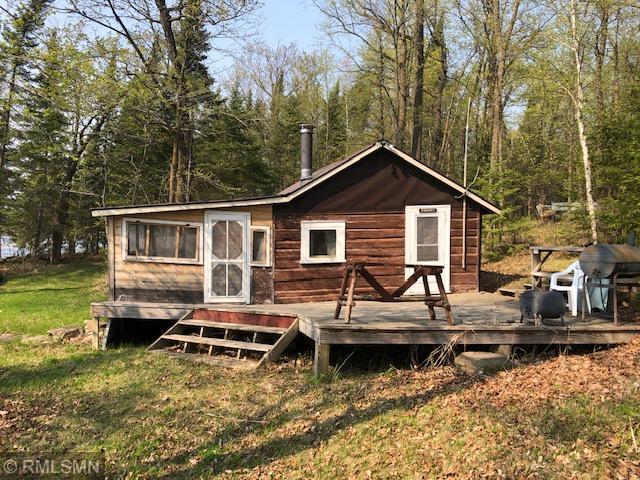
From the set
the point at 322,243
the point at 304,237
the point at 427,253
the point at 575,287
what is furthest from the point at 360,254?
the point at 575,287

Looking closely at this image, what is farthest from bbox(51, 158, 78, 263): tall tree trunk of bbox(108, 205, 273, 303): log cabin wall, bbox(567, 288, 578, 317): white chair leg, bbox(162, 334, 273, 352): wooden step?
bbox(567, 288, 578, 317): white chair leg

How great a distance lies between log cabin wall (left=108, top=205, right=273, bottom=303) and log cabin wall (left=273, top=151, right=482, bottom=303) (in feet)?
4.14

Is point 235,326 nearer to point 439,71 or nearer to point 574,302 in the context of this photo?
point 574,302

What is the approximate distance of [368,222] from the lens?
11.9 m

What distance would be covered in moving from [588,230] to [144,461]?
15.8 metres

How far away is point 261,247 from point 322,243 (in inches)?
56.7

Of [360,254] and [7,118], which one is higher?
[7,118]

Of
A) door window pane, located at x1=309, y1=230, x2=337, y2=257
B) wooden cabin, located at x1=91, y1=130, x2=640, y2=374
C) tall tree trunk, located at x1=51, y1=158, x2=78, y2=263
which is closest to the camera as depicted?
wooden cabin, located at x1=91, y1=130, x2=640, y2=374

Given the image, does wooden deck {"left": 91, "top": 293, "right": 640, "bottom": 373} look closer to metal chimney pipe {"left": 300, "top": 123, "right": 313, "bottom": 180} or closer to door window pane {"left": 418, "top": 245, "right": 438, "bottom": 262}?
door window pane {"left": 418, "top": 245, "right": 438, "bottom": 262}

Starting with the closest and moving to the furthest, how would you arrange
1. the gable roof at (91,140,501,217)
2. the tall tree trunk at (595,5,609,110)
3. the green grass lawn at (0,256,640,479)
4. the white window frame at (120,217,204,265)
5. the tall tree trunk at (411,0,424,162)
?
the green grass lawn at (0,256,640,479) → the gable roof at (91,140,501,217) → the white window frame at (120,217,204,265) → the tall tree trunk at (595,5,609,110) → the tall tree trunk at (411,0,424,162)

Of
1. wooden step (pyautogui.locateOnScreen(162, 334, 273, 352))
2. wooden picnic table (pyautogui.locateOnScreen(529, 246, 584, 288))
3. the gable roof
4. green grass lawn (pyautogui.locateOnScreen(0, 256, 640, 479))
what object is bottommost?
green grass lawn (pyautogui.locateOnScreen(0, 256, 640, 479))

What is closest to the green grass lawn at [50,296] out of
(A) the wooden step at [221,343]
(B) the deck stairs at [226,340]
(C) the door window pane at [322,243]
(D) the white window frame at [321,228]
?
(B) the deck stairs at [226,340]

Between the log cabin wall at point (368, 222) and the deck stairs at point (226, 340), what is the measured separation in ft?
6.79

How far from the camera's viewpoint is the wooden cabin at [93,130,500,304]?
10.9 meters
